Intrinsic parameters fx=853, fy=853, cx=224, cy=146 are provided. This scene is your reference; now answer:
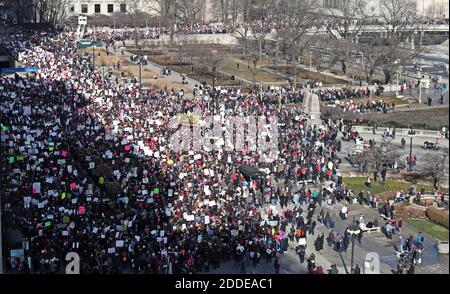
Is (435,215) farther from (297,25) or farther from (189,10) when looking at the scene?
(189,10)

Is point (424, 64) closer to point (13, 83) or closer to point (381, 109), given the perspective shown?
point (381, 109)

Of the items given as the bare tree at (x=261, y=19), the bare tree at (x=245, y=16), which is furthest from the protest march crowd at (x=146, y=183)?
the bare tree at (x=245, y=16)

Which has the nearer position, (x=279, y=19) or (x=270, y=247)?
(x=270, y=247)

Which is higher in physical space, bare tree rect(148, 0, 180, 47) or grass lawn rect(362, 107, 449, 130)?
bare tree rect(148, 0, 180, 47)

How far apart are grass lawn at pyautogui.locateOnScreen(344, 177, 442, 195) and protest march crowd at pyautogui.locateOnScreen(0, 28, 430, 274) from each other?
0.87m

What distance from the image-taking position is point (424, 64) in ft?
245

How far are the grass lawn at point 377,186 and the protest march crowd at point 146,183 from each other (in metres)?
0.87

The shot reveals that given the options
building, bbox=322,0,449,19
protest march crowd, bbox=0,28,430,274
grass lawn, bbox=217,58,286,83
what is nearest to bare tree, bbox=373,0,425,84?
building, bbox=322,0,449,19

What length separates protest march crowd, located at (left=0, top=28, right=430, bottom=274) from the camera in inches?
929

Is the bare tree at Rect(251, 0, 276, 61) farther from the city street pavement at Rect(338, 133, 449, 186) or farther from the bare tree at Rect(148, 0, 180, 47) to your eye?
the city street pavement at Rect(338, 133, 449, 186)

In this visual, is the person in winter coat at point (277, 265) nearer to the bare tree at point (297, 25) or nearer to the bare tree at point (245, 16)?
the bare tree at point (297, 25)
